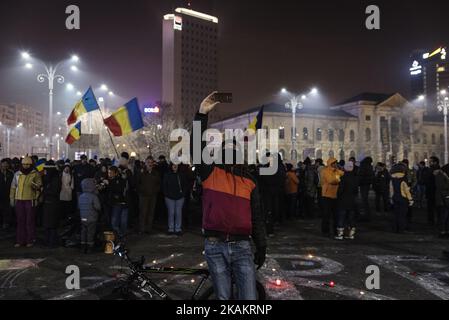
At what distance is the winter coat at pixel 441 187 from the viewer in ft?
38.0

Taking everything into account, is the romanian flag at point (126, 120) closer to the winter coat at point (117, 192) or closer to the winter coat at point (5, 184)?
the winter coat at point (5, 184)

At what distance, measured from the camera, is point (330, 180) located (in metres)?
11.3

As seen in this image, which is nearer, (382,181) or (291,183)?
(291,183)

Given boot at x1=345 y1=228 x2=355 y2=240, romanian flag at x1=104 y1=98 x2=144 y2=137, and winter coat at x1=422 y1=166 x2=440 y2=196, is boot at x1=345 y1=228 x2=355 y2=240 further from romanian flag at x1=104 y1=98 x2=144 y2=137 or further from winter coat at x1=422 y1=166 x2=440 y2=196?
romanian flag at x1=104 y1=98 x2=144 y2=137

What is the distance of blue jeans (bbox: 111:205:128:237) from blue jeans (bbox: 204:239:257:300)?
287 inches

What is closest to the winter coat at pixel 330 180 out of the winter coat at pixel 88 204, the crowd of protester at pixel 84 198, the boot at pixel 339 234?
the boot at pixel 339 234

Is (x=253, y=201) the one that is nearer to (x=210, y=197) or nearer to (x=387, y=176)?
(x=210, y=197)

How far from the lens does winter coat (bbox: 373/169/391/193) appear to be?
16281 millimetres

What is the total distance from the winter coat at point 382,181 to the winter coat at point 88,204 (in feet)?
35.3

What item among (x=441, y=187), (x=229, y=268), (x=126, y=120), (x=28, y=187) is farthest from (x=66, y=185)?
(x=441, y=187)

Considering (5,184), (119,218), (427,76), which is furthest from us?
(427,76)

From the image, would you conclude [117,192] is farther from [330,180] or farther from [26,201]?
[330,180]

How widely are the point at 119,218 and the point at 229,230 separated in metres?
7.53

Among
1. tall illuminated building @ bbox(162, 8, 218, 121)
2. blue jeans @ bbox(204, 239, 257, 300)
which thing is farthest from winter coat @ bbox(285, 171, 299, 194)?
tall illuminated building @ bbox(162, 8, 218, 121)
